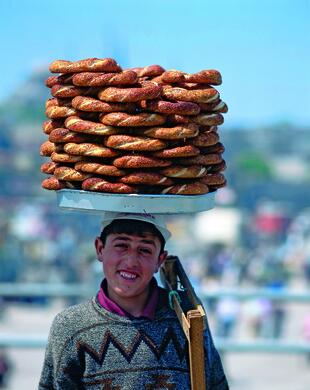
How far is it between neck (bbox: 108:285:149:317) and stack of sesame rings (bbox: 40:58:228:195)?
397mm

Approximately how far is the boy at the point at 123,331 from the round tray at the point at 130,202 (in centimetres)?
14

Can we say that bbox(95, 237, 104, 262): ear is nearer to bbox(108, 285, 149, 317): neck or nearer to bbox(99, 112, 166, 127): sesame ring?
bbox(108, 285, 149, 317): neck

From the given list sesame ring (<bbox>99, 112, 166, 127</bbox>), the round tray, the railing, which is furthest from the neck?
the railing

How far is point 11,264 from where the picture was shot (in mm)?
16562

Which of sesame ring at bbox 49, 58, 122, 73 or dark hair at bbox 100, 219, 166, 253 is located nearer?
sesame ring at bbox 49, 58, 122, 73

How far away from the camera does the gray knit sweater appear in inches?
138

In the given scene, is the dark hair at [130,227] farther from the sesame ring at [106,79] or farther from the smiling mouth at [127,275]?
the sesame ring at [106,79]

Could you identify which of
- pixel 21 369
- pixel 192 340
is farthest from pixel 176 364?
pixel 21 369

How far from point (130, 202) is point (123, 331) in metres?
0.44

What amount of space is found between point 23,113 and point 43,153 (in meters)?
73.9

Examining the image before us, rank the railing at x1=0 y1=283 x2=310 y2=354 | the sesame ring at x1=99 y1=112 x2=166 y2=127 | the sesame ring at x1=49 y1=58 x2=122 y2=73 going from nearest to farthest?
1. the sesame ring at x1=99 y1=112 x2=166 y2=127
2. the sesame ring at x1=49 y1=58 x2=122 y2=73
3. the railing at x1=0 y1=283 x2=310 y2=354

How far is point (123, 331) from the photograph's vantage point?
3.55 m

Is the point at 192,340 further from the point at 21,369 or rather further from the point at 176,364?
the point at 21,369

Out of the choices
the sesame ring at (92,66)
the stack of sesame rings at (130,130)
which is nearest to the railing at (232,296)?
the stack of sesame rings at (130,130)
